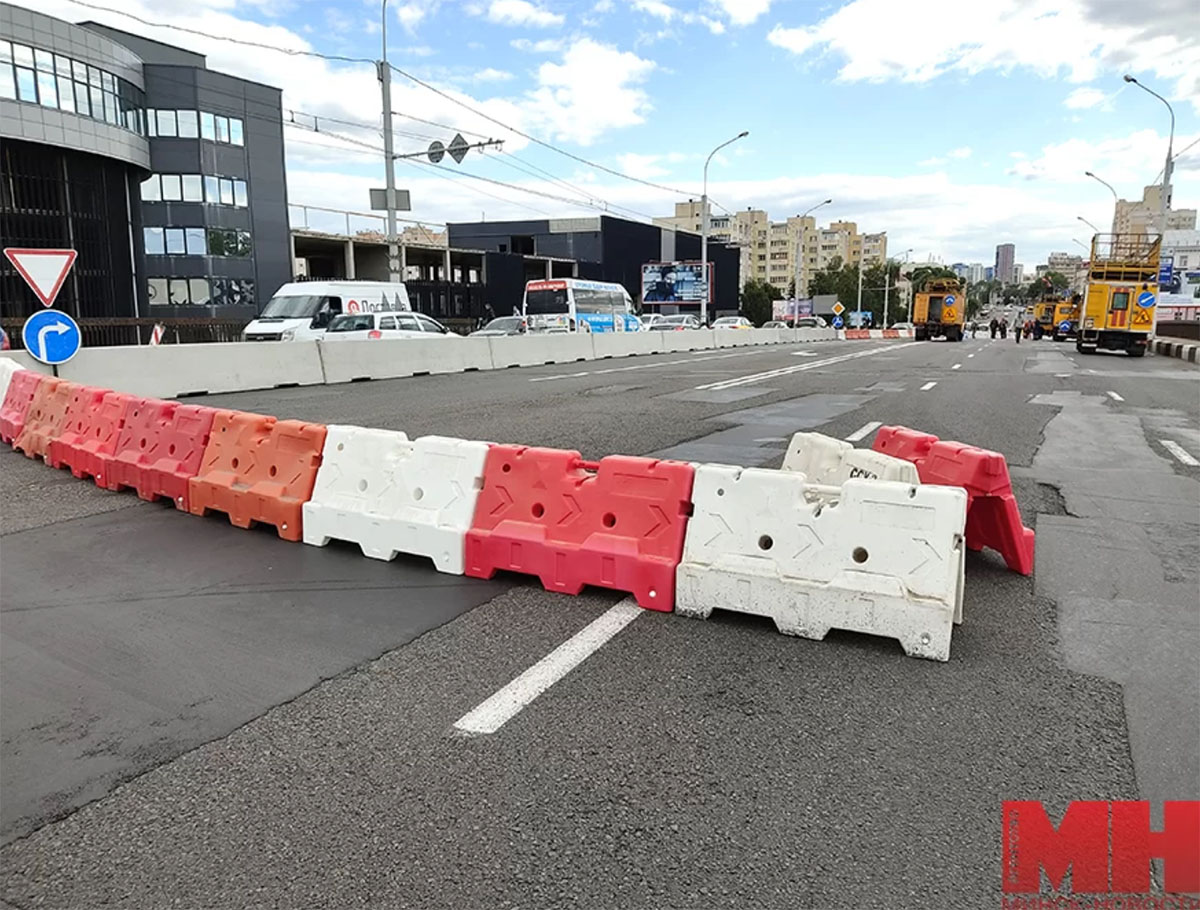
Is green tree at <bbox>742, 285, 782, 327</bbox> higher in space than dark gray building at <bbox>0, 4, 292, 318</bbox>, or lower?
lower

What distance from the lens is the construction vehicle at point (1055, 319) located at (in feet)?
196

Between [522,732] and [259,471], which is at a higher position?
[259,471]

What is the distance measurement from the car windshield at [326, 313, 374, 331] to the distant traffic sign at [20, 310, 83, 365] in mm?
10952

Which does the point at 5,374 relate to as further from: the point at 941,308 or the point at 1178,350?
the point at 941,308

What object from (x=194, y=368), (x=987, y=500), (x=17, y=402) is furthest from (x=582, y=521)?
(x=194, y=368)

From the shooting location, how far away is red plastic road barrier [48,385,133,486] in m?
7.55

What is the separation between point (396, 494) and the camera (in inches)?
213

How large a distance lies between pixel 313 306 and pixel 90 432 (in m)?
20.7

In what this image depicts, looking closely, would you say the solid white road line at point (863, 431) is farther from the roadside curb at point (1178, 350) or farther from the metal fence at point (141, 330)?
the metal fence at point (141, 330)

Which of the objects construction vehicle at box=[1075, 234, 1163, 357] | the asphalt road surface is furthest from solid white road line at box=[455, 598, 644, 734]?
construction vehicle at box=[1075, 234, 1163, 357]

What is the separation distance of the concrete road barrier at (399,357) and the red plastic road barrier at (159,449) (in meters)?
11.5

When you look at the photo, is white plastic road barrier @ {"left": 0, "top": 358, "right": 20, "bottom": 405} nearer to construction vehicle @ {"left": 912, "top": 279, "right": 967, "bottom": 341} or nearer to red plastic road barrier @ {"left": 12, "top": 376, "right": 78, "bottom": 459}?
red plastic road barrier @ {"left": 12, "top": 376, "right": 78, "bottom": 459}

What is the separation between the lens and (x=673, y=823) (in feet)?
8.87

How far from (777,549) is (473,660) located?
5.25 feet
